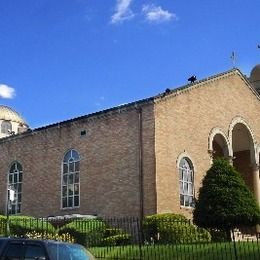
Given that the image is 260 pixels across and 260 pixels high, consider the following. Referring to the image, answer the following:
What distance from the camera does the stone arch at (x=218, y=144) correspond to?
31.3 meters

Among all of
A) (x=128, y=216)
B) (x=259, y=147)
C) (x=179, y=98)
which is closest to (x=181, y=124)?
(x=179, y=98)

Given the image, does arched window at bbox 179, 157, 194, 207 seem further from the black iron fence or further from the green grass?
the green grass

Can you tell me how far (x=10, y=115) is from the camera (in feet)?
201

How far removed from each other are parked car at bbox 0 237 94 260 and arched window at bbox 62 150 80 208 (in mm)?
17697

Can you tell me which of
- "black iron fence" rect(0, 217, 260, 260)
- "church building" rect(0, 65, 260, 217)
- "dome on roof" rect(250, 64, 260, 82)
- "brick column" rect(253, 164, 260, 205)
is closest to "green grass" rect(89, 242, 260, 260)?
"black iron fence" rect(0, 217, 260, 260)

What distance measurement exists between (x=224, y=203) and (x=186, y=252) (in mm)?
4805

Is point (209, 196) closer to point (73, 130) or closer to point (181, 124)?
point (181, 124)

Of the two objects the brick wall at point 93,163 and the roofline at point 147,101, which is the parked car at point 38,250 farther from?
the roofline at point 147,101

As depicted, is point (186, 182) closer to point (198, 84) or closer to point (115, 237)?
point (198, 84)

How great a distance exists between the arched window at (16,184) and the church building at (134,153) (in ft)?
0.21

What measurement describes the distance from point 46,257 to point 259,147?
2650cm

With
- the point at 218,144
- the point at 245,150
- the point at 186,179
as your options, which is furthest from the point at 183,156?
the point at 245,150

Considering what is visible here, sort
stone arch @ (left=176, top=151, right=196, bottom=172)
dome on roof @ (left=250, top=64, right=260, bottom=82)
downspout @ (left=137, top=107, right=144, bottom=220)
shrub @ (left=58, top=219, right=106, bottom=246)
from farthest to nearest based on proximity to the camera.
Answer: dome on roof @ (left=250, top=64, right=260, bottom=82) < stone arch @ (left=176, top=151, right=196, bottom=172) < downspout @ (left=137, top=107, right=144, bottom=220) < shrub @ (left=58, top=219, right=106, bottom=246)

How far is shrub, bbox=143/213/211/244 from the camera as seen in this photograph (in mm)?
22816
